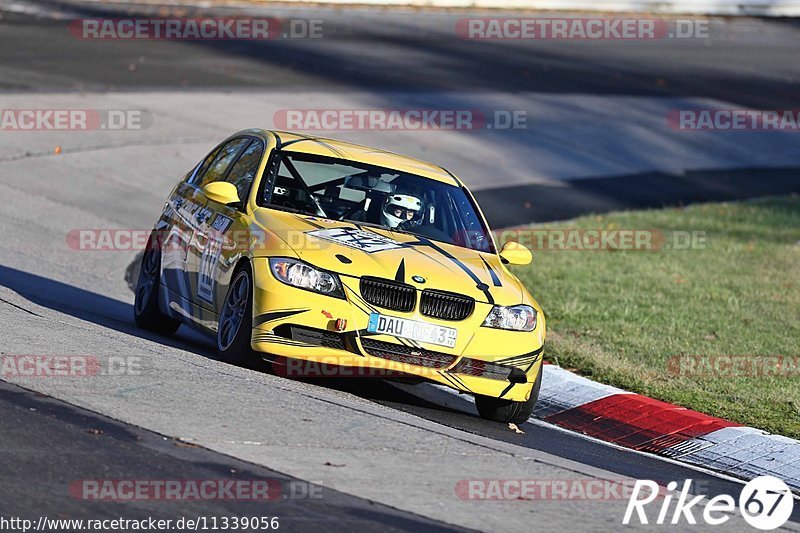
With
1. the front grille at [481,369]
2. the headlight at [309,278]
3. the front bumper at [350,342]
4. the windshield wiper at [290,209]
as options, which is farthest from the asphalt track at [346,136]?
the windshield wiper at [290,209]

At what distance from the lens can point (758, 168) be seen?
23.9 metres

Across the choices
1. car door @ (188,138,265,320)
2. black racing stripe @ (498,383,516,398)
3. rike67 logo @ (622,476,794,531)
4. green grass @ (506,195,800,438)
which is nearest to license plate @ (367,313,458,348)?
black racing stripe @ (498,383,516,398)

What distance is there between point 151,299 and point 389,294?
111 inches

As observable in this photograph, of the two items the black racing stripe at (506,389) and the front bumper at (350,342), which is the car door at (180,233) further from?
the black racing stripe at (506,389)

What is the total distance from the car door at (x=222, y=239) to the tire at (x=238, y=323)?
14 centimetres

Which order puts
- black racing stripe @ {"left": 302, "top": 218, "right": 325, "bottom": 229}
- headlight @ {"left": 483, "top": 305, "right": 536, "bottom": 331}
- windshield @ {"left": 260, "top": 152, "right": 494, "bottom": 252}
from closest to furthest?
headlight @ {"left": 483, "top": 305, "right": 536, "bottom": 331}, black racing stripe @ {"left": 302, "top": 218, "right": 325, "bottom": 229}, windshield @ {"left": 260, "top": 152, "right": 494, "bottom": 252}

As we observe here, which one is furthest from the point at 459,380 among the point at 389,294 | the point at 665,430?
the point at 665,430

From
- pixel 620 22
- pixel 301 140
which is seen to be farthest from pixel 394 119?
pixel 620 22

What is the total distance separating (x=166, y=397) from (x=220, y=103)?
48.9 feet

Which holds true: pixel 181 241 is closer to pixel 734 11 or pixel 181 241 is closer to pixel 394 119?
pixel 394 119

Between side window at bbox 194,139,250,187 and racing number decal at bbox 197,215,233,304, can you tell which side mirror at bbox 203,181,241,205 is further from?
side window at bbox 194,139,250,187

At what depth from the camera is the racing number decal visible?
31.4 ft

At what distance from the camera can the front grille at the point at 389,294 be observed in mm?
8641

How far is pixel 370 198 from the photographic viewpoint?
995 centimetres
